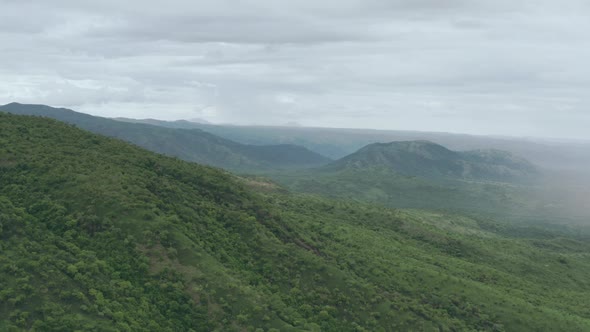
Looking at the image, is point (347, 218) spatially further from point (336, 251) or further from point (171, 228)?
point (171, 228)

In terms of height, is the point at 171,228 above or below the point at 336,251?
above

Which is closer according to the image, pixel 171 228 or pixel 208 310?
pixel 208 310

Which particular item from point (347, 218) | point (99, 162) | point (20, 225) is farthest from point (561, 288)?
point (20, 225)

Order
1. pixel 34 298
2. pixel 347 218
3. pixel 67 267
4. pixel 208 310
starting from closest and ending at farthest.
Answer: pixel 34 298, pixel 67 267, pixel 208 310, pixel 347 218

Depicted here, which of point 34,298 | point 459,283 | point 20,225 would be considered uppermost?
point 20,225

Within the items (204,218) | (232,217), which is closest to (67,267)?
(204,218)

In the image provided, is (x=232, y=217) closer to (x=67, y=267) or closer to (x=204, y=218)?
(x=204, y=218)

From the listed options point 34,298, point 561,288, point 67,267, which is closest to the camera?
point 34,298
